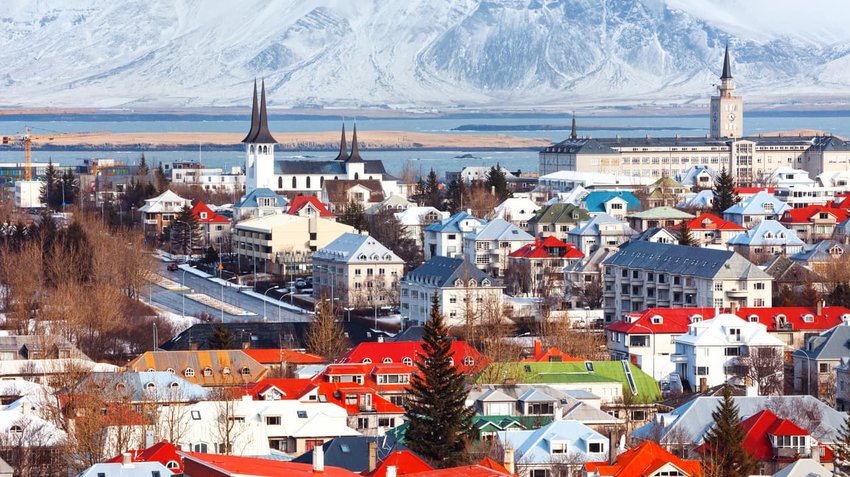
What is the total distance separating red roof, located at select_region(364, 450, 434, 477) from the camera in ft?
83.2

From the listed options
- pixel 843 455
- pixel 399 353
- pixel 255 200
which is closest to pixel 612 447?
pixel 843 455

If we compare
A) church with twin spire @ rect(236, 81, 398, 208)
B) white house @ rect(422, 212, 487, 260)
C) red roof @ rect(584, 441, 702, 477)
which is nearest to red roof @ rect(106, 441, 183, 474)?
red roof @ rect(584, 441, 702, 477)

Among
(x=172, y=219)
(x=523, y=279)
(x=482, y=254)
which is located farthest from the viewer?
(x=172, y=219)

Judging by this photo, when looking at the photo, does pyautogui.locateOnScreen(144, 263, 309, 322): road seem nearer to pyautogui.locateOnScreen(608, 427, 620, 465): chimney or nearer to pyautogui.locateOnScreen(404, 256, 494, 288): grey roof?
pyautogui.locateOnScreen(404, 256, 494, 288): grey roof

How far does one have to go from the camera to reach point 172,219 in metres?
83.1

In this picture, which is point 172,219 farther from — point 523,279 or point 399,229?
point 523,279

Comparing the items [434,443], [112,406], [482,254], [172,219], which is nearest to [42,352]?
[112,406]

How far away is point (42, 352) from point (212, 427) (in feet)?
34.1

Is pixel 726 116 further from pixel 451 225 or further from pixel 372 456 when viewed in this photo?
pixel 372 456

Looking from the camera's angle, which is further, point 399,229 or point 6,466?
point 399,229

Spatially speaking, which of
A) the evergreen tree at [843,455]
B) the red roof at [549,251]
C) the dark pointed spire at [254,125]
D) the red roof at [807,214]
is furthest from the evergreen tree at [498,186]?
the evergreen tree at [843,455]

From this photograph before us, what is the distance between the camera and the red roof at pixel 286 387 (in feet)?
116

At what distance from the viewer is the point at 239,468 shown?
21.1m

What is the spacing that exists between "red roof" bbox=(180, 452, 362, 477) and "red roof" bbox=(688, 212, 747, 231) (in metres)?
46.5
